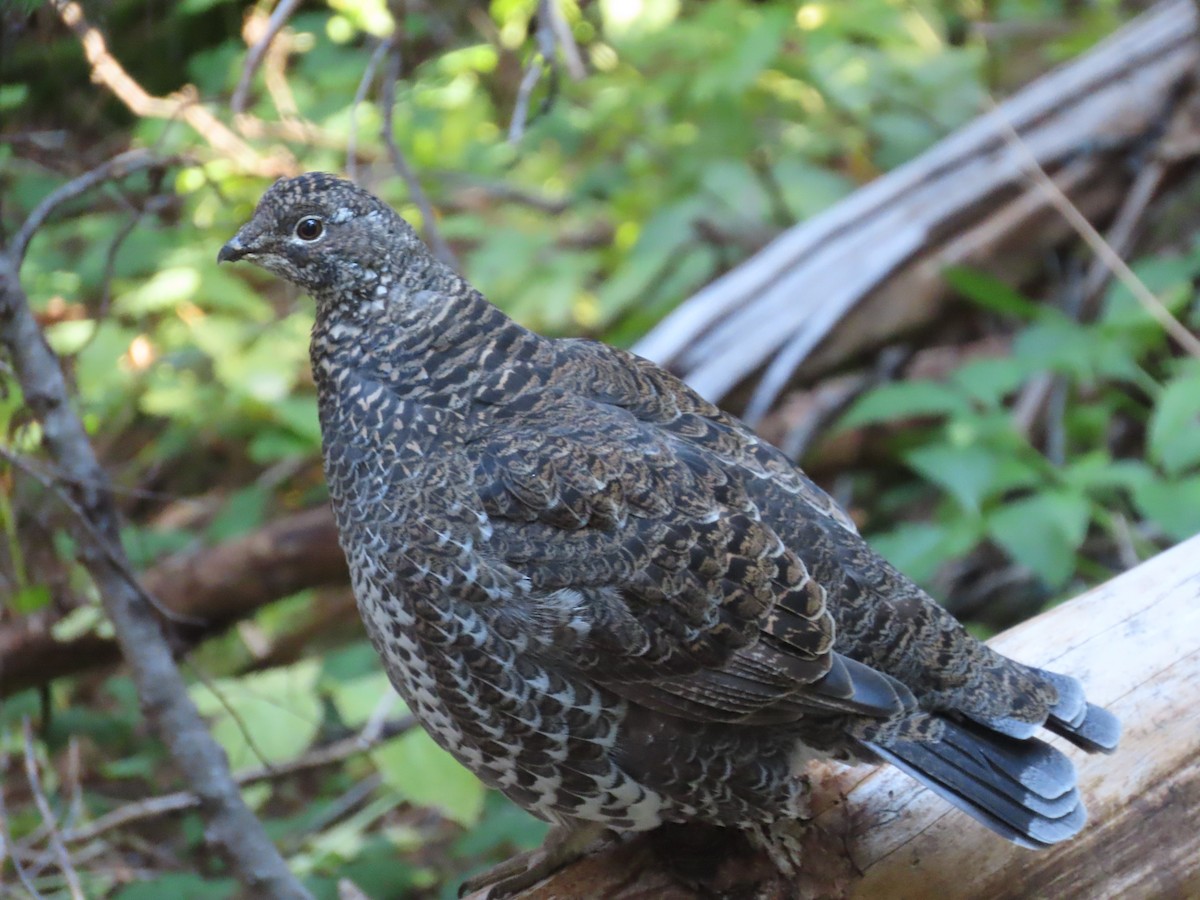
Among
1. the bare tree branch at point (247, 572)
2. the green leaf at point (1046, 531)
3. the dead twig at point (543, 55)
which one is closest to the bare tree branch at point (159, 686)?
the dead twig at point (543, 55)

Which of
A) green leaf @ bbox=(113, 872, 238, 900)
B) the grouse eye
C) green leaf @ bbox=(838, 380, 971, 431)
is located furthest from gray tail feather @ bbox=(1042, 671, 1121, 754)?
green leaf @ bbox=(113, 872, 238, 900)

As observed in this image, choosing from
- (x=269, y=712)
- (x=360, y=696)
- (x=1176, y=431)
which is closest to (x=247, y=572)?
(x=269, y=712)

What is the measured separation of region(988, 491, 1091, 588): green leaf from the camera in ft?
13.2

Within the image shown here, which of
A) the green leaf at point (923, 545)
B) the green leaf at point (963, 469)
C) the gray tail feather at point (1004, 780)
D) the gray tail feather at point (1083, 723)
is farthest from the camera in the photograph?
the green leaf at point (963, 469)

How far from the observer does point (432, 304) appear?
2.65 m

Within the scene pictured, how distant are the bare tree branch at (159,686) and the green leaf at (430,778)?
50 cm

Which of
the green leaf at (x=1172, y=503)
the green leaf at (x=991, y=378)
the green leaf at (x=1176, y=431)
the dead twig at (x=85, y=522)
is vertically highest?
the dead twig at (x=85, y=522)

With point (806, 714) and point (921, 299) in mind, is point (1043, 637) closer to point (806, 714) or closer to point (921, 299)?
point (806, 714)

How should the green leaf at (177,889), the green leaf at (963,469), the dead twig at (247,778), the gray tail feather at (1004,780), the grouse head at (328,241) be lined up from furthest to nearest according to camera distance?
the green leaf at (963,469) < the green leaf at (177,889) < the dead twig at (247,778) < the grouse head at (328,241) < the gray tail feather at (1004,780)

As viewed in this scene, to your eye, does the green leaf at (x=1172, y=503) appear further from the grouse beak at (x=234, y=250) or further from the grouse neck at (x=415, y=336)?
the grouse beak at (x=234, y=250)

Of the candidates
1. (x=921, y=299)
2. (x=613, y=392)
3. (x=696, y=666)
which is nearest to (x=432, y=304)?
(x=613, y=392)

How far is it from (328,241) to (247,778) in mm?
1993

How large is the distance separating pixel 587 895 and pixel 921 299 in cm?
363

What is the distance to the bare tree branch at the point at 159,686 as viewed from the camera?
9.53ft
